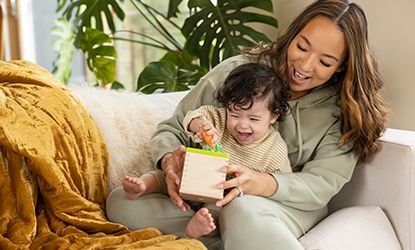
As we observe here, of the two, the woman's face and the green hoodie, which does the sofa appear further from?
the woman's face

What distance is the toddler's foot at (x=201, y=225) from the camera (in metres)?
1.46

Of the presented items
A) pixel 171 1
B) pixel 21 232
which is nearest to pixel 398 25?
pixel 171 1

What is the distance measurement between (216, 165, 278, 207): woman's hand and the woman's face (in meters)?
0.30

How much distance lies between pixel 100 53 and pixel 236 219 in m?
1.72

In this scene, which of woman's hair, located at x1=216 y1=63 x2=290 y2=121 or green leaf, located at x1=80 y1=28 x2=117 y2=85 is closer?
woman's hair, located at x1=216 y1=63 x2=290 y2=121

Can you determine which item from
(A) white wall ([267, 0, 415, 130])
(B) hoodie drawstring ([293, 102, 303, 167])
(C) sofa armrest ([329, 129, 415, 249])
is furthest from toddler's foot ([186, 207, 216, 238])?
(A) white wall ([267, 0, 415, 130])

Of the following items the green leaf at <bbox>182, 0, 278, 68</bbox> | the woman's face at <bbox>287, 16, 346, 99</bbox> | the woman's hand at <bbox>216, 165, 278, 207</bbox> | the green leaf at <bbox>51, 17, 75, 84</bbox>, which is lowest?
the green leaf at <bbox>51, 17, 75, 84</bbox>

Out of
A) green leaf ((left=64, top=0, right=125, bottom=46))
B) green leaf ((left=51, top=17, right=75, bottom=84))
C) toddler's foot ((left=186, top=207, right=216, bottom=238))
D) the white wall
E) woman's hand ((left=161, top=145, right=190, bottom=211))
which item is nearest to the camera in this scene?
toddler's foot ((left=186, top=207, right=216, bottom=238))

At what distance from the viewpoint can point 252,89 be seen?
1.60 meters

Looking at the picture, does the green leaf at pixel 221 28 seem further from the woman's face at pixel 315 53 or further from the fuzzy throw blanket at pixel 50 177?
the fuzzy throw blanket at pixel 50 177

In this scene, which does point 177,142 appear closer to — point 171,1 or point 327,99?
point 327,99

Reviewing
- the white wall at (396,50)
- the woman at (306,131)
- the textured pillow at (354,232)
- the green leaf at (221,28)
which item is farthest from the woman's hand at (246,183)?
the green leaf at (221,28)

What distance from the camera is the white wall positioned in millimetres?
2243

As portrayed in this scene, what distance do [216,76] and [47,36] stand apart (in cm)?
310
